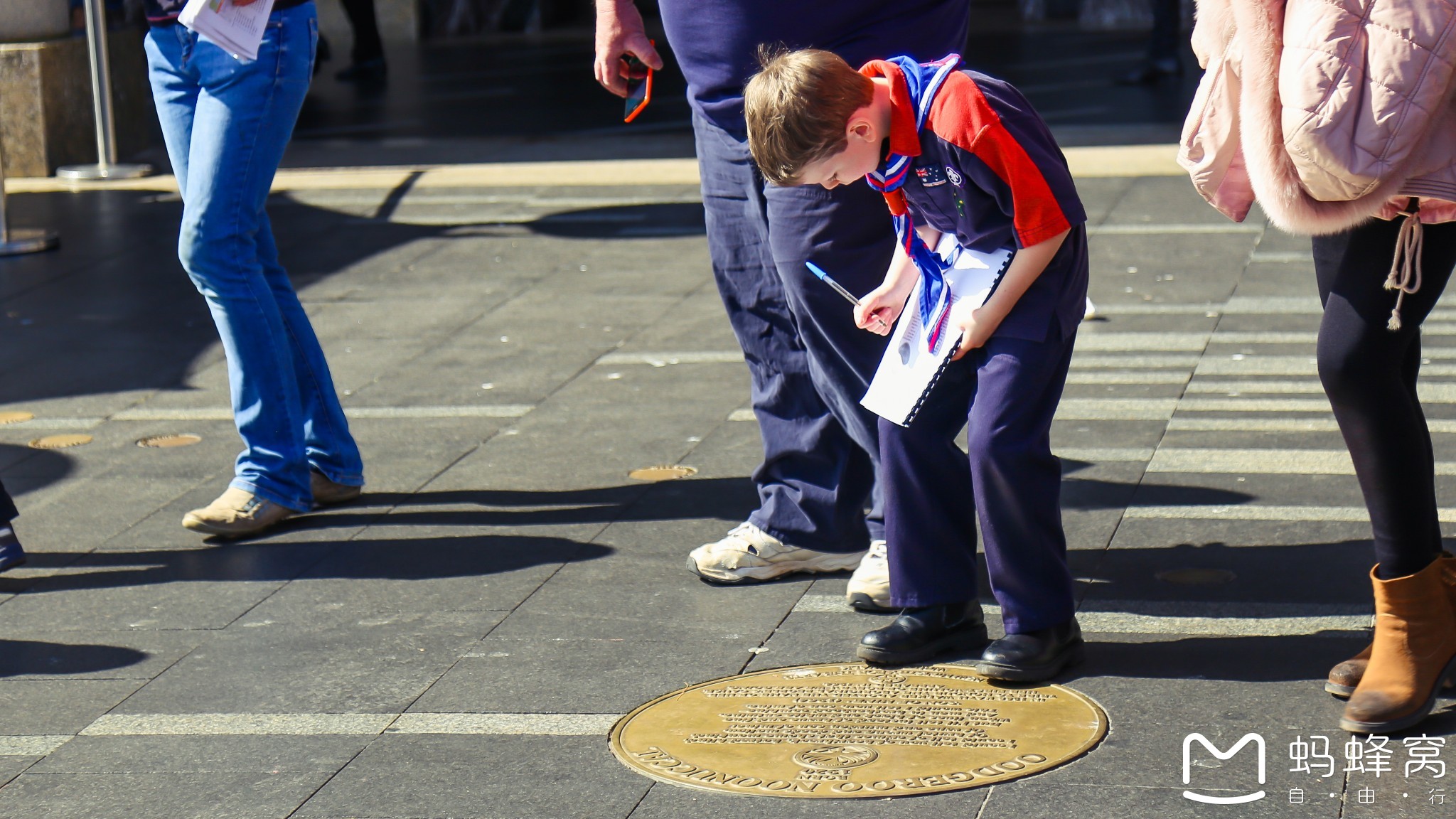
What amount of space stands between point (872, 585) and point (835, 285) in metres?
0.69

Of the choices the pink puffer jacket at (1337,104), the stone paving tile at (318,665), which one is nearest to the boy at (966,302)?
the pink puffer jacket at (1337,104)

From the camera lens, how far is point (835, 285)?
3.76 metres

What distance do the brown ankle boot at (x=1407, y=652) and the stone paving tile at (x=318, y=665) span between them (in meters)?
1.79

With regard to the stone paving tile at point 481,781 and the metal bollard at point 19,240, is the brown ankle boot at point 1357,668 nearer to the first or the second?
the stone paving tile at point 481,781

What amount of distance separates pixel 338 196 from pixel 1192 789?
8.45 m

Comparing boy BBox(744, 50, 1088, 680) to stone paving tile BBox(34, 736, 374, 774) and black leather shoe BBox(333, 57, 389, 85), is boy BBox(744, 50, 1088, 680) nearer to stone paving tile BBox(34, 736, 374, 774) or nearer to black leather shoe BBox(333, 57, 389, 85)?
stone paving tile BBox(34, 736, 374, 774)

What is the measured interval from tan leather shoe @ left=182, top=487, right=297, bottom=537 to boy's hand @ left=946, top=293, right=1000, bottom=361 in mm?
2112

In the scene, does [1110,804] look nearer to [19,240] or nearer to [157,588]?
[157,588]

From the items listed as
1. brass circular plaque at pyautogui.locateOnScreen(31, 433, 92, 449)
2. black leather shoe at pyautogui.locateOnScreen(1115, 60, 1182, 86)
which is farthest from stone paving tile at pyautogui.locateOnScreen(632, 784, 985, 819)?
black leather shoe at pyautogui.locateOnScreen(1115, 60, 1182, 86)

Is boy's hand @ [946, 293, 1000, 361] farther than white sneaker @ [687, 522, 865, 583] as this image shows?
No

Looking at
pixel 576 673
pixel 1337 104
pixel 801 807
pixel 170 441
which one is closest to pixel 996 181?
pixel 1337 104

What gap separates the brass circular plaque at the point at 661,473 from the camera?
16.9 feet

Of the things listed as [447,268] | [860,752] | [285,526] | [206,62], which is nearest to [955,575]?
[860,752]

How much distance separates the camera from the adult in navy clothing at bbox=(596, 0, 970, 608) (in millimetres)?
3965
